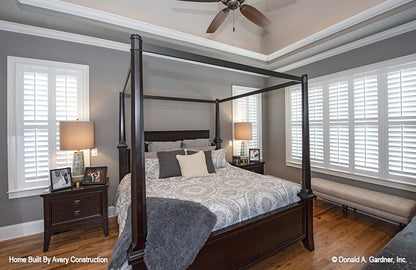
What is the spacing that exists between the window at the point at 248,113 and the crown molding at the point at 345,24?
1.07 meters

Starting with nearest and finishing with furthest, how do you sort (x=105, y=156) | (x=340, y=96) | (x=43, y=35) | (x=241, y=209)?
(x=241, y=209), (x=43, y=35), (x=105, y=156), (x=340, y=96)

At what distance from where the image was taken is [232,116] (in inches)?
160

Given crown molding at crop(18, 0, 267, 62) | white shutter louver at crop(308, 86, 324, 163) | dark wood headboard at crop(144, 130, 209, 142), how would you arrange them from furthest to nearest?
white shutter louver at crop(308, 86, 324, 163) → dark wood headboard at crop(144, 130, 209, 142) → crown molding at crop(18, 0, 267, 62)

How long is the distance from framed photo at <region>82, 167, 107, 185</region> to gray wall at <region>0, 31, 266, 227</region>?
0.41m

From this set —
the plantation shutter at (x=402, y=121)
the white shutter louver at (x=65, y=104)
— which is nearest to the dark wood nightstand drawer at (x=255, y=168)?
the plantation shutter at (x=402, y=121)

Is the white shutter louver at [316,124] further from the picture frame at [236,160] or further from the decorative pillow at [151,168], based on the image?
the decorative pillow at [151,168]

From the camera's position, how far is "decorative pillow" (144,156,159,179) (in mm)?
2404

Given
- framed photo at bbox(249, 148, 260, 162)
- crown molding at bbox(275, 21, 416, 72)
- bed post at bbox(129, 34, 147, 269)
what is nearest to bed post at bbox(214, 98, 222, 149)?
framed photo at bbox(249, 148, 260, 162)

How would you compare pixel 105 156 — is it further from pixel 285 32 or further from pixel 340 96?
pixel 340 96


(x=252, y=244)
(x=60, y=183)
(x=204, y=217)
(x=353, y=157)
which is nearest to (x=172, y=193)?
(x=204, y=217)

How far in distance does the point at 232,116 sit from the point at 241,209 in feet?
8.75

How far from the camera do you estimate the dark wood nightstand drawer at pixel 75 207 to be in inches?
85.3

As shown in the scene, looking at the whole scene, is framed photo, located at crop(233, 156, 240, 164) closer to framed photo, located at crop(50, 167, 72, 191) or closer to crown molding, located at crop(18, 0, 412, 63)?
crown molding, located at crop(18, 0, 412, 63)

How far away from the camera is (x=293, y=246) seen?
7.00 ft
